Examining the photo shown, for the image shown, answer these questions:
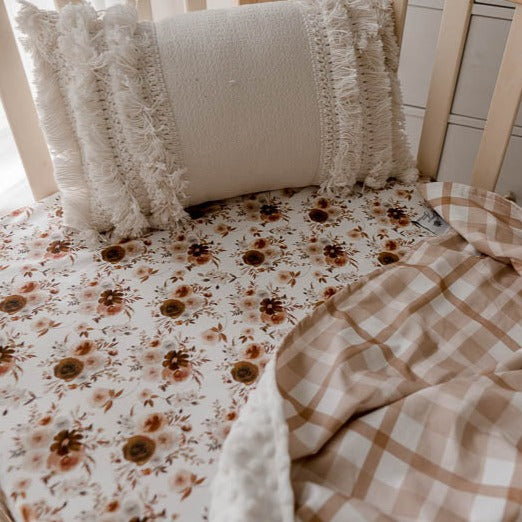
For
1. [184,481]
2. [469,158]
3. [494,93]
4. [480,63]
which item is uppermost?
[494,93]

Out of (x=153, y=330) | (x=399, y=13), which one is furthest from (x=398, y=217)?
(x=153, y=330)

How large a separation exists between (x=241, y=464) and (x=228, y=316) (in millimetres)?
262

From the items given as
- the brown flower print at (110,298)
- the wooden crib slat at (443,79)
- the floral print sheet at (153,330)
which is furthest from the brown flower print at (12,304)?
the wooden crib slat at (443,79)

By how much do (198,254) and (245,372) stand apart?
24 centimetres

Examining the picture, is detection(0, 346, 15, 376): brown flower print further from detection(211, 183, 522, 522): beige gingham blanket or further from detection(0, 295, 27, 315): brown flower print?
detection(211, 183, 522, 522): beige gingham blanket

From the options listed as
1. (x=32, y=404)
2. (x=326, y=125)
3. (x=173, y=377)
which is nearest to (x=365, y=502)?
(x=173, y=377)

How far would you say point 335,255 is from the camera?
3.01 ft

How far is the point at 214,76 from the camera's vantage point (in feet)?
2.86

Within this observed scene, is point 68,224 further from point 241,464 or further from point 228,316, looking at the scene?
point 241,464

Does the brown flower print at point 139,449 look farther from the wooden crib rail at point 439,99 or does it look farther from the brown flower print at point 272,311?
the wooden crib rail at point 439,99

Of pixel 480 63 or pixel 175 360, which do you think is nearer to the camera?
pixel 175 360

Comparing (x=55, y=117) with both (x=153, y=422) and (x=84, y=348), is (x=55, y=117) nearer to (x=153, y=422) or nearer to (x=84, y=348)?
(x=84, y=348)

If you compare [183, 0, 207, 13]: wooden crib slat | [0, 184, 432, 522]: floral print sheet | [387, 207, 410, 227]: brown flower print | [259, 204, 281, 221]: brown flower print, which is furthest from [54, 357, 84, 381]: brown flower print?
[183, 0, 207, 13]: wooden crib slat

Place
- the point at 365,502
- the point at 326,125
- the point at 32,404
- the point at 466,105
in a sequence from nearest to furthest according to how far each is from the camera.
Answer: the point at 365,502, the point at 32,404, the point at 326,125, the point at 466,105
